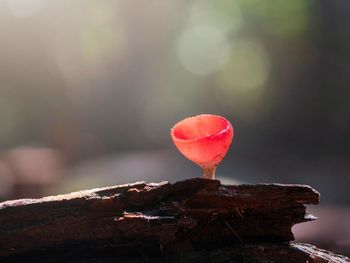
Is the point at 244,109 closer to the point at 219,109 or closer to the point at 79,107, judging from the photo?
the point at 219,109

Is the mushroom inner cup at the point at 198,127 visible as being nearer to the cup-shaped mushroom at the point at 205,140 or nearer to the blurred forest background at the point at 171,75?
the cup-shaped mushroom at the point at 205,140

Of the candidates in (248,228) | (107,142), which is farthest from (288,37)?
(248,228)

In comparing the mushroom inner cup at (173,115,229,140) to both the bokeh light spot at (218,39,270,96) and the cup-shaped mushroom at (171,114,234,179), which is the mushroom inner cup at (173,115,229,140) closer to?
the cup-shaped mushroom at (171,114,234,179)

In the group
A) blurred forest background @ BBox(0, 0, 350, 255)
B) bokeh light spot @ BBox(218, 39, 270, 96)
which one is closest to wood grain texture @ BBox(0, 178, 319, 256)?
blurred forest background @ BBox(0, 0, 350, 255)

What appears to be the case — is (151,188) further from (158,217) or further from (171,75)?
(171,75)

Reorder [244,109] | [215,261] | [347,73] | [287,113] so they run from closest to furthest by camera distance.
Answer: [215,261] → [347,73] → [287,113] → [244,109]

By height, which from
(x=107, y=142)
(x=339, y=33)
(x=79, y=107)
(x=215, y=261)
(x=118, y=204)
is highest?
(x=339, y=33)
